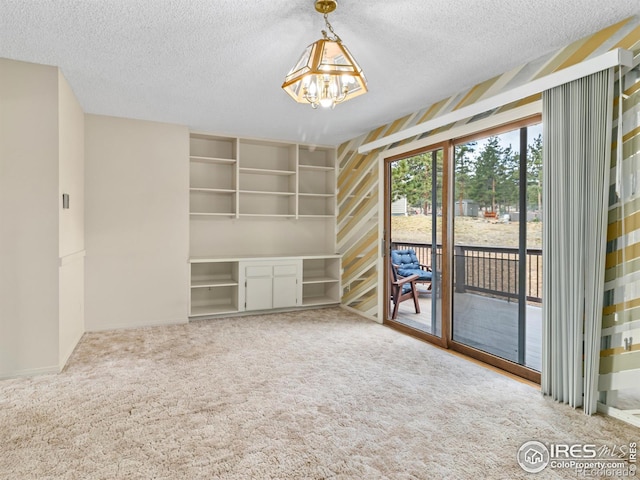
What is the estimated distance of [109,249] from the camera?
Result: 446cm

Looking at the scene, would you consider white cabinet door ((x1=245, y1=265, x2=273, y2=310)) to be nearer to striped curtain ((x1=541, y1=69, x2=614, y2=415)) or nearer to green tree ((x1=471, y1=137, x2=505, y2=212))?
green tree ((x1=471, y1=137, x2=505, y2=212))

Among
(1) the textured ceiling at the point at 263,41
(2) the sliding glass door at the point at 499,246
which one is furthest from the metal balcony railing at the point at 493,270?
(1) the textured ceiling at the point at 263,41

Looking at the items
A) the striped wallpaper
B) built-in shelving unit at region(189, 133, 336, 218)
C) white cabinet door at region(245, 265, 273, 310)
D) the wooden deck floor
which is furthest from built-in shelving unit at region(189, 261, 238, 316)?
the wooden deck floor

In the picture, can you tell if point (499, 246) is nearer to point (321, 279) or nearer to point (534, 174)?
point (534, 174)

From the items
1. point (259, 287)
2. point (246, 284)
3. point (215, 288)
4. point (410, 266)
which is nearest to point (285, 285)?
point (259, 287)

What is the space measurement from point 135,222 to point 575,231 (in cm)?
437

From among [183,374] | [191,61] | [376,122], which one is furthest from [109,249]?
[376,122]

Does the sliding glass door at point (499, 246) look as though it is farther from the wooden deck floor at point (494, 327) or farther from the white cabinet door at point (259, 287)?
the white cabinet door at point (259, 287)

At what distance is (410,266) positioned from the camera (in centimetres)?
455

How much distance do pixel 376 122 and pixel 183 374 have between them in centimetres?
338

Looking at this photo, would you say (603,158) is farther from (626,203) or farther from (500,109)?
(500,109)

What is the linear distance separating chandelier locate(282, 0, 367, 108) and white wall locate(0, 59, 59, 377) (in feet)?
7.10

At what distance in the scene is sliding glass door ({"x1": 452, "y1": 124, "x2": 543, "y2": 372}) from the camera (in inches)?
120

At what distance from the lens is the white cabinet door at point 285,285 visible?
5.26 meters
